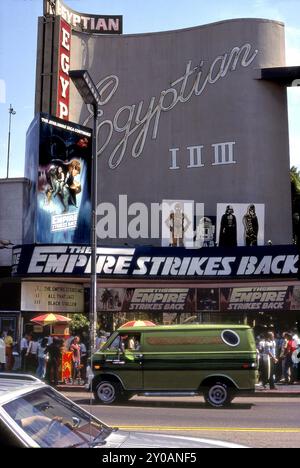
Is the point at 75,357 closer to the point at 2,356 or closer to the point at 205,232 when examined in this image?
the point at 2,356

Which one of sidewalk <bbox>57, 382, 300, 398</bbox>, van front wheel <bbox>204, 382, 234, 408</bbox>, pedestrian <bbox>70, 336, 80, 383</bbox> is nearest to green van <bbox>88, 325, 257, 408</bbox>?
van front wheel <bbox>204, 382, 234, 408</bbox>

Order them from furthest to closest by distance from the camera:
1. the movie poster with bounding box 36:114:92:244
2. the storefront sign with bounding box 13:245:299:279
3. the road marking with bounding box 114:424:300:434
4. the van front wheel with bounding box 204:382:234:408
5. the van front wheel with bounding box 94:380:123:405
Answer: the movie poster with bounding box 36:114:92:244, the storefront sign with bounding box 13:245:299:279, the van front wheel with bounding box 94:380:123:405, the van front wheel with bounding box 204:382:234:408, the road marking with bounding box 114:424:300:434

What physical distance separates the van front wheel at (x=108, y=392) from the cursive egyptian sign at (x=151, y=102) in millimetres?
18364

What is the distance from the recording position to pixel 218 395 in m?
15.2

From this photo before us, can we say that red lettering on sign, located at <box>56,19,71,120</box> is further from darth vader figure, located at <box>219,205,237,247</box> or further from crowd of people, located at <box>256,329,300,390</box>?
crowd of people, located at <box>256,329,300,390</box>

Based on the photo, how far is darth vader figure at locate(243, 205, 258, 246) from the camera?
29500 mm

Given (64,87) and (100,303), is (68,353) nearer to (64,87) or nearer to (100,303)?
(100,303)

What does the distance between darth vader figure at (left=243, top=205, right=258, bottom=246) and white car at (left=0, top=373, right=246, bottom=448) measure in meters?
25.1

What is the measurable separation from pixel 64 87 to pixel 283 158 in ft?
38.8

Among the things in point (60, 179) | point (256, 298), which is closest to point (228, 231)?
point (256, 298)

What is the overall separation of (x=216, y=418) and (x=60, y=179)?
1754 centimetres

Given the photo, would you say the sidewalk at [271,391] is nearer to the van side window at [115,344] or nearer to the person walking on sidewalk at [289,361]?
the person walking on sidewalk at [289,361]

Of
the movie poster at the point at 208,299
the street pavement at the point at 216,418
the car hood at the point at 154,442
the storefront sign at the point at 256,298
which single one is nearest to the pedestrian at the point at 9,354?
the street pavement at the point at 216,418
